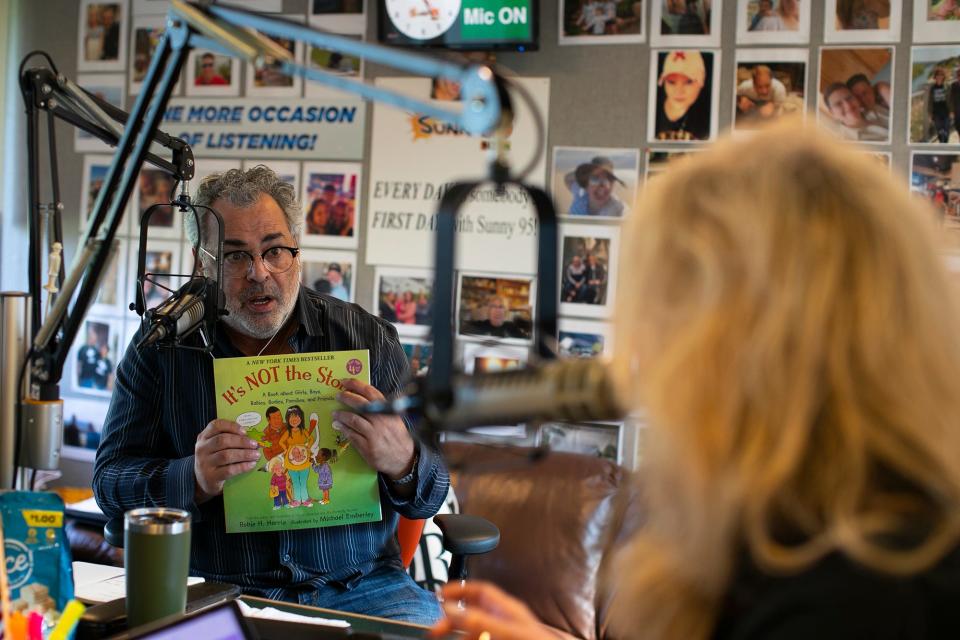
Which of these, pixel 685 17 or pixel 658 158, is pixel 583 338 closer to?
pixel 658 158

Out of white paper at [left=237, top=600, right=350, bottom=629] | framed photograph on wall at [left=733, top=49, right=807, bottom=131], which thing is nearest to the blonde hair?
white paper at [left=237, top=600, right=350, bottom=629]

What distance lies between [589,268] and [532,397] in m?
2.57

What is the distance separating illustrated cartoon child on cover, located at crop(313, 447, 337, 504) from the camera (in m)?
1.86

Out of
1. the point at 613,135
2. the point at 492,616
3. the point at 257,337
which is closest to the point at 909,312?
the point at 492,616

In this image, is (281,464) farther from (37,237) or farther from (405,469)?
(37,237)

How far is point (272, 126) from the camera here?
3.61 metres

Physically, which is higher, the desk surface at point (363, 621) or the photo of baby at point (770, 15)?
the photo of baby at point (770, 15)

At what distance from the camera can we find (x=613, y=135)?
3.29 meters

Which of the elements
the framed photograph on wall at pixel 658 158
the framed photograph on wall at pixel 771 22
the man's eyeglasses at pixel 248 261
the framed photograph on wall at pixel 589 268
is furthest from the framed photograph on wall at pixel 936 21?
the man's eyeglasses at pixel 248 261

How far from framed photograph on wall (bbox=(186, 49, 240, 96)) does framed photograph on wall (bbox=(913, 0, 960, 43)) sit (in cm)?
247

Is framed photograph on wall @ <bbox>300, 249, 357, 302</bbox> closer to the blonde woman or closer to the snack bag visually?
the snack bag

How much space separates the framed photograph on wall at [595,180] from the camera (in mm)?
3277

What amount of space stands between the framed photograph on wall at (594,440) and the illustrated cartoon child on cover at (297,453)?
5.04ft

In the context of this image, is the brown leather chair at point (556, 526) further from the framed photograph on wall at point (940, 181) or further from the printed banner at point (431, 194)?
the framed photograph on wall at point (940, 181)
